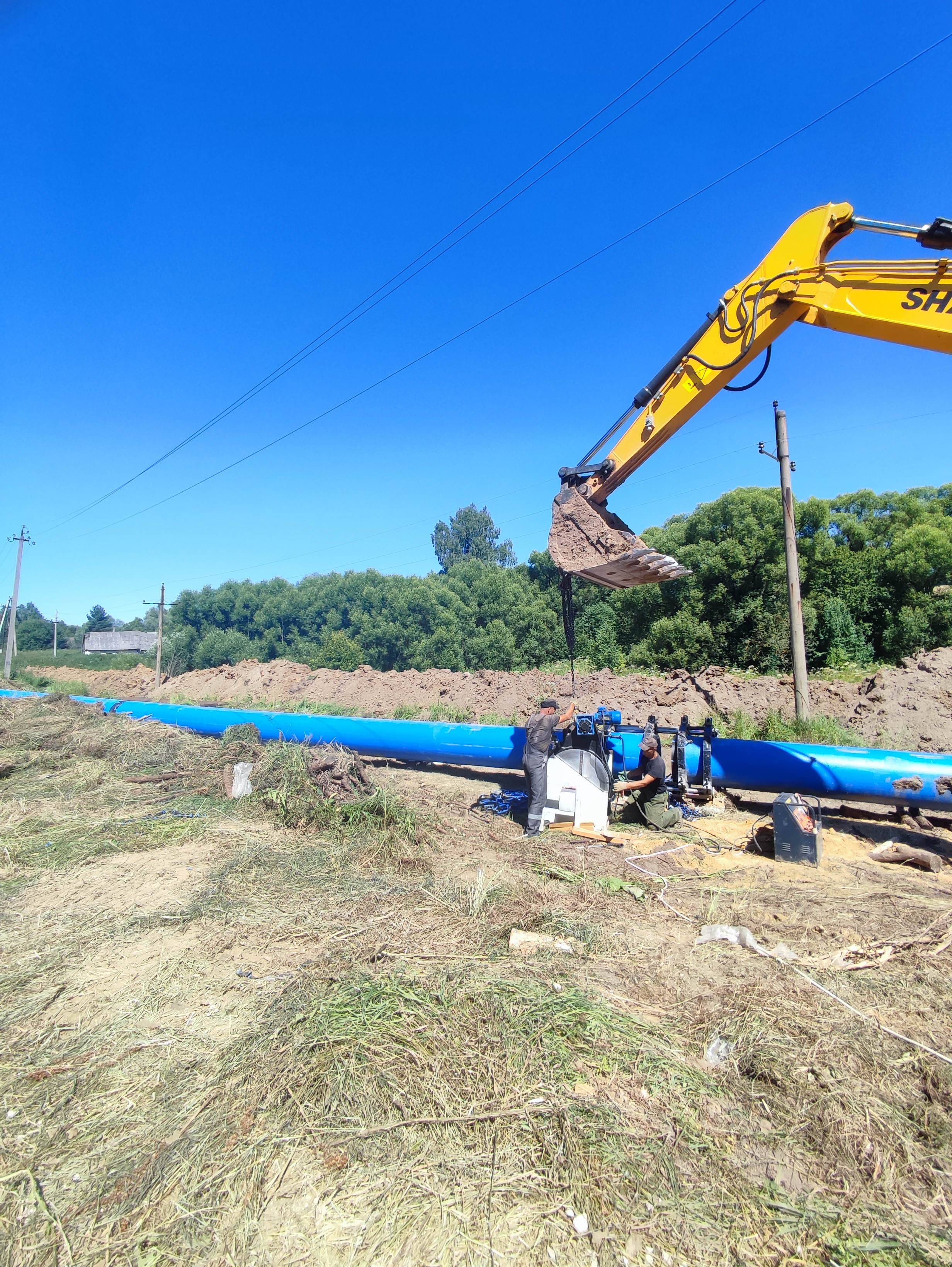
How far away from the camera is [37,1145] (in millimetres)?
2793

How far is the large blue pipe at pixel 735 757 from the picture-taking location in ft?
24.0

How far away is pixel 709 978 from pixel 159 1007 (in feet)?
10.5

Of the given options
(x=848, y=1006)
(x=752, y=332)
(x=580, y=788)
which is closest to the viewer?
(x=848, y=1006)

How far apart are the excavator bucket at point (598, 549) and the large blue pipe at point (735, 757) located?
2464 millimetres

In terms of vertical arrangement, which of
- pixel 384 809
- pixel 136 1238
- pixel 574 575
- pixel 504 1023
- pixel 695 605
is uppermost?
pixel 695 605

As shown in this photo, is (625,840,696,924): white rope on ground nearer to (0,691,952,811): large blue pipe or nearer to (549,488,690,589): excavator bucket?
(0,691,952,811): large blue pipe

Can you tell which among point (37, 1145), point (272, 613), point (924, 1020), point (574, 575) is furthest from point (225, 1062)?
point (272, 613)

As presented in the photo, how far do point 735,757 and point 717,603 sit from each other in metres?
12.6

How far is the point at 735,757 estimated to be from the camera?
8141 mm

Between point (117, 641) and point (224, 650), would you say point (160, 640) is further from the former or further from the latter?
point (117, 641)

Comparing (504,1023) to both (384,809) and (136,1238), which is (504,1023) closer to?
(136,1238)

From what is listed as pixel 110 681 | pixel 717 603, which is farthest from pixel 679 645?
pixel 110 681

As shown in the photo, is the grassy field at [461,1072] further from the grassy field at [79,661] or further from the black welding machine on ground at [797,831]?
the grassy field at [79,661]

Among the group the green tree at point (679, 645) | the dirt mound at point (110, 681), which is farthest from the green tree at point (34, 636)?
→ the green tree at point (679, 645)
